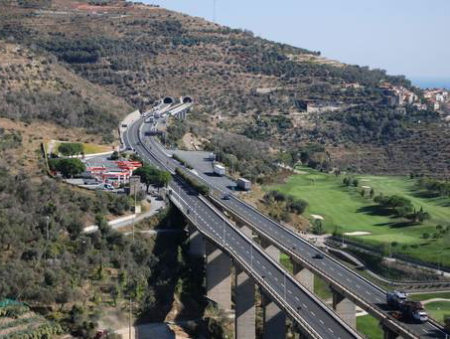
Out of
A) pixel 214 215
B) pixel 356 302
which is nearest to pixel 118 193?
pixel 214 215

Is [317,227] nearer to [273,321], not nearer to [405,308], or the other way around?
[273,321]

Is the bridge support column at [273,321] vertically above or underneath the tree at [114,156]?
underneath

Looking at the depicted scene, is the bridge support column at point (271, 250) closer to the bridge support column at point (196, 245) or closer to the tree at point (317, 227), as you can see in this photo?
the bridge support column at point (196, 245)

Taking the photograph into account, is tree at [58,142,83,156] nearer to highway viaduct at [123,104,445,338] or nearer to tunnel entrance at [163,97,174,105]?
highway viaduct at [123,104,445,338]

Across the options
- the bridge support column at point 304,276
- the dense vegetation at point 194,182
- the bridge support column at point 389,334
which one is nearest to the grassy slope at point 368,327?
the bridge support column at point 304,276

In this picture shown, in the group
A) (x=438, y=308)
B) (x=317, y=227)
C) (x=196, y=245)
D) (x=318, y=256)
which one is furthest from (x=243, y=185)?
(x=438, y=308)

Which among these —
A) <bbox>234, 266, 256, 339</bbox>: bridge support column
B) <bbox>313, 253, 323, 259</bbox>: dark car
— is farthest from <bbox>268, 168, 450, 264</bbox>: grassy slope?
<bbox>234, 266, 256, 339</bbox>: bridge support column

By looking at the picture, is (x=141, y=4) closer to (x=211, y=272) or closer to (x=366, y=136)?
(x=366, y=136)
